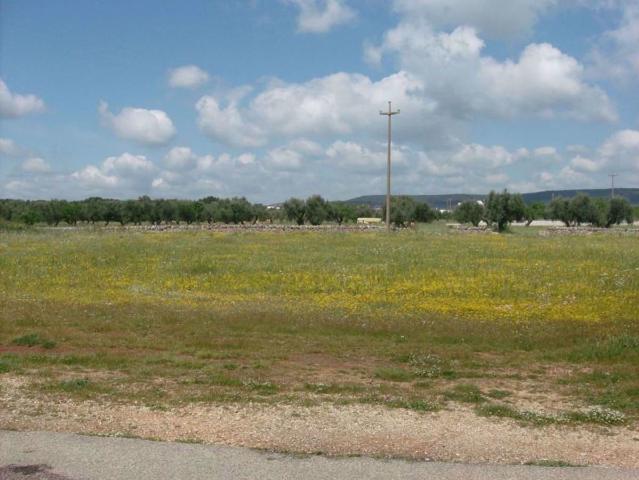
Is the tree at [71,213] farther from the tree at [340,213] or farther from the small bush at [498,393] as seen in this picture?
the small bush at [498,393]

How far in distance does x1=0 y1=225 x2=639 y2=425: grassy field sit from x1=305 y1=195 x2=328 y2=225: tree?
2841 inches

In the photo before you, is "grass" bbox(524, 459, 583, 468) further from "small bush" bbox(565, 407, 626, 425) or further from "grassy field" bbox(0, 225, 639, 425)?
"small bush" bbox(565, 407, 626, 425)

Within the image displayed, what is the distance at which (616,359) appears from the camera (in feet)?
38.8

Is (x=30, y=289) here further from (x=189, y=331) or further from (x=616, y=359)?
(x=616, y=359)

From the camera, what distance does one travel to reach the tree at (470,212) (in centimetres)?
10869

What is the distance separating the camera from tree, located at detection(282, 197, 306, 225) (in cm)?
10531

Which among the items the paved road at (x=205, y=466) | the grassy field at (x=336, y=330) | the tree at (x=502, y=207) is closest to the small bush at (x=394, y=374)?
the grassy field at (x=336, y=330)

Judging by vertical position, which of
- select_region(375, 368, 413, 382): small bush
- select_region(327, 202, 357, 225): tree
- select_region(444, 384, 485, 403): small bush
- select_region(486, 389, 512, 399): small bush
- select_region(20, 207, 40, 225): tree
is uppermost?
select_region(327, 202, 357, 225): tree

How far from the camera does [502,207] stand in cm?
8488

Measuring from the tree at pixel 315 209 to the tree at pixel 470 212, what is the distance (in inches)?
1021

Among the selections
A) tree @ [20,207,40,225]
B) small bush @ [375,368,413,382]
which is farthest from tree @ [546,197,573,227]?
small bush @ [375,368,413,382]

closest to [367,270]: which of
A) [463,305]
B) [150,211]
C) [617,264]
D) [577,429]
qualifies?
[463,305]

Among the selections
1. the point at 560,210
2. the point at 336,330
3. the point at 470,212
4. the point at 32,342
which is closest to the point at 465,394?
the point at 336,330

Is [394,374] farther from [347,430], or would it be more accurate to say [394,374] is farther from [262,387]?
[347,430]
